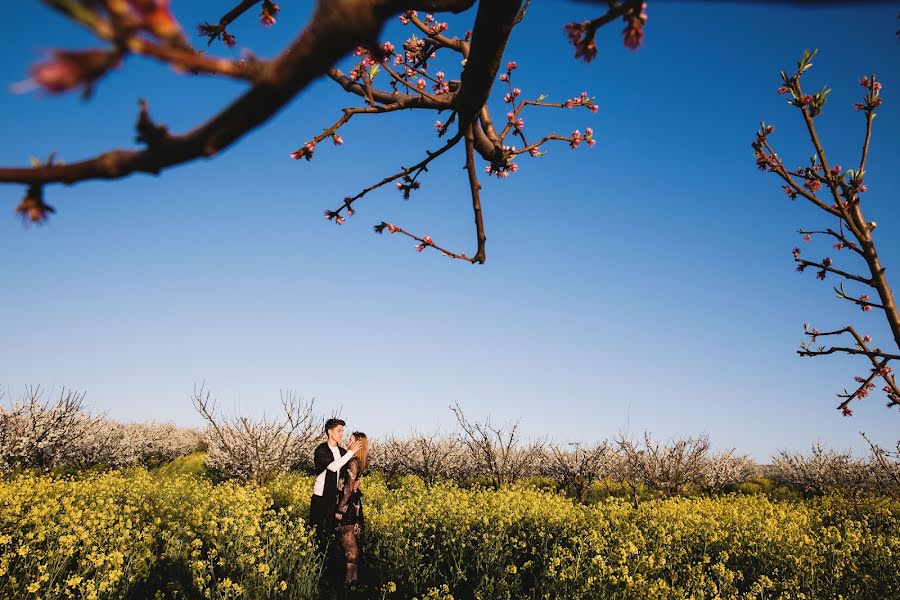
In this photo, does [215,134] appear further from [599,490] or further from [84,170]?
[599,490]

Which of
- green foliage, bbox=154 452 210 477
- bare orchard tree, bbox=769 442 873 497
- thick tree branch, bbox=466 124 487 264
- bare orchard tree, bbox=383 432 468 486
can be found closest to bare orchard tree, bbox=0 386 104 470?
green foliage, bbox=154 452 210 477

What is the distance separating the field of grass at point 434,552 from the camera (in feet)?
18.0

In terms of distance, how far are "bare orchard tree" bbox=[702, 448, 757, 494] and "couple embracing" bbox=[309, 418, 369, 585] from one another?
69.2ft

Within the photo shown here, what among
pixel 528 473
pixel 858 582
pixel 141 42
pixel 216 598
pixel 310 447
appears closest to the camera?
pixel 141 42

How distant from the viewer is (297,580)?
18.9 ft

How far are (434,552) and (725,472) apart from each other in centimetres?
2525

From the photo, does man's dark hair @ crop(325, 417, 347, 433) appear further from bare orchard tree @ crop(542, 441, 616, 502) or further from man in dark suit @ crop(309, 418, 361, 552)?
bare orchard tree @ crop(542, 441, 616, 502)

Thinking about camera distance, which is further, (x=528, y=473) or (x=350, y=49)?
(x=528, y=473)

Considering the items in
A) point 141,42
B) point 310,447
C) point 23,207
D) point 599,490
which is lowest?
point 599,490

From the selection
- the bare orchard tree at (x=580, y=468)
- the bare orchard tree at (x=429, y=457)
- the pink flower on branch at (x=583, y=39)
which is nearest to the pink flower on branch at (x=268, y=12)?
the pink flower on branch at (x=583, y=39)

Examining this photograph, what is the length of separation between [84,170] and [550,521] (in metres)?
9.74

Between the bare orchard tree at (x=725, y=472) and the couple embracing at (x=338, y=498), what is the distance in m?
21.1

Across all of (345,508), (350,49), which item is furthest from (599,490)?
(350,49)

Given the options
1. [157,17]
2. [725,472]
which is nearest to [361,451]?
[157,17]
